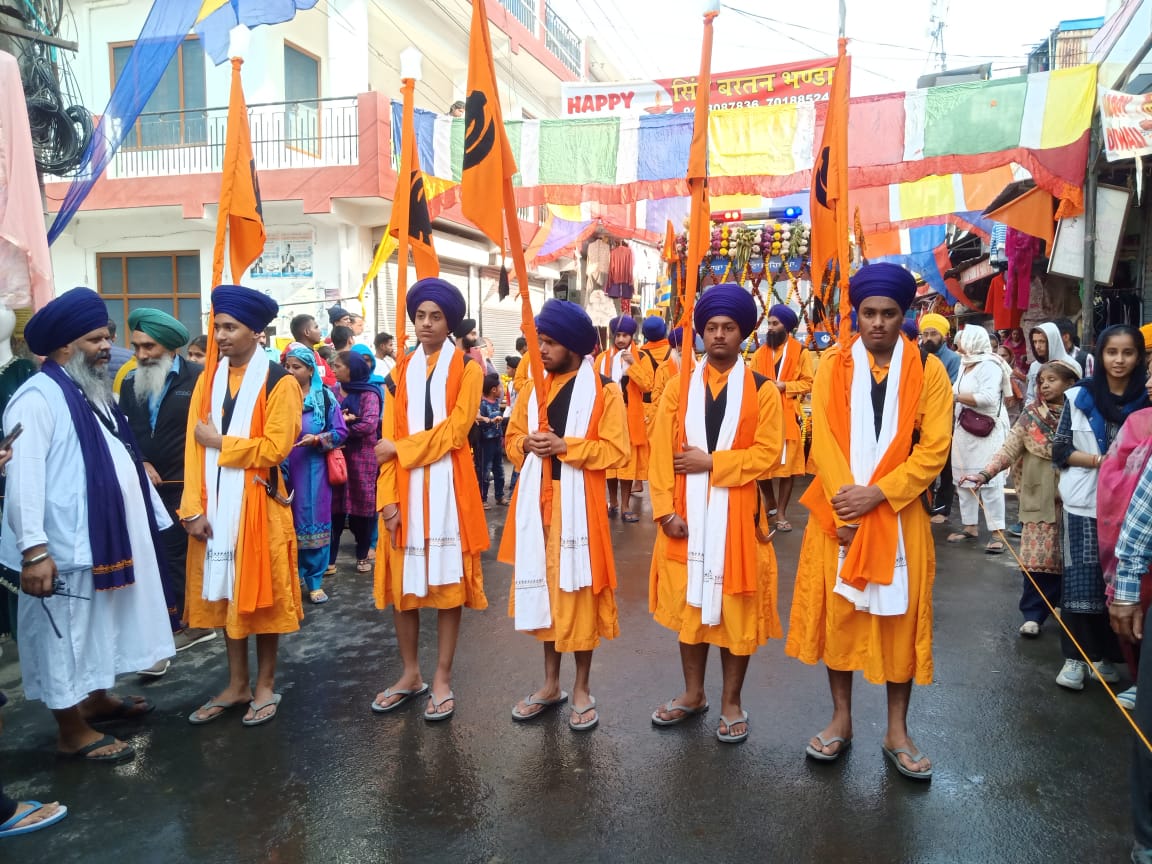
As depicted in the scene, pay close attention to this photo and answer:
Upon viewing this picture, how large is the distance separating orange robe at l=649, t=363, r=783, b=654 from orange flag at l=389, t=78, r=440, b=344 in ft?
4.72

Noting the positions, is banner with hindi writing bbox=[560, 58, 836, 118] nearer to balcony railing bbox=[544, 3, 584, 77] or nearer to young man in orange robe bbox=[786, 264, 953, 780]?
young man in orange robe bbox=[786, 264, 953, 780]

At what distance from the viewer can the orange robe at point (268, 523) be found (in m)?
3.67

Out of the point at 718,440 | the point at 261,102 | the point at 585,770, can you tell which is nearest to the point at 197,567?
the point at 585,770

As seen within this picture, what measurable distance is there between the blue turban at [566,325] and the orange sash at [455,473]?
1.60 ft

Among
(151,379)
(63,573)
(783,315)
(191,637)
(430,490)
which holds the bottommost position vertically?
(191,637)

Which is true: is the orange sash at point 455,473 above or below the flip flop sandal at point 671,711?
above

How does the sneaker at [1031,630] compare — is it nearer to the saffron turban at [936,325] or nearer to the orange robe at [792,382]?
the orange robe at [792,382]

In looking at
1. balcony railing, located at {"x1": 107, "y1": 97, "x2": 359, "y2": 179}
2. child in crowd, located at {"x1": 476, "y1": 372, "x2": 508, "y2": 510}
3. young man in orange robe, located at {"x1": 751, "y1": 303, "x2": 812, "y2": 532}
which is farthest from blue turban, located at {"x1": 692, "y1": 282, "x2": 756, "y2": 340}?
balcony railing, located at {"x1": 107, "y1": 97, "x2": 359, "y2": 179}

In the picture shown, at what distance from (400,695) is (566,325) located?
6.39 ft

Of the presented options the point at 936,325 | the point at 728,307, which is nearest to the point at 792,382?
the point at 936,325

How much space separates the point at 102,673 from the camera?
132 inches

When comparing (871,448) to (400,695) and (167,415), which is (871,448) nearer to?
(400,695)

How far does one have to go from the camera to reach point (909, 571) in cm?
315

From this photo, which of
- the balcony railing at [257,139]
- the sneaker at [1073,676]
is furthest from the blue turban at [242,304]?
the balcony railing at [257,139]
